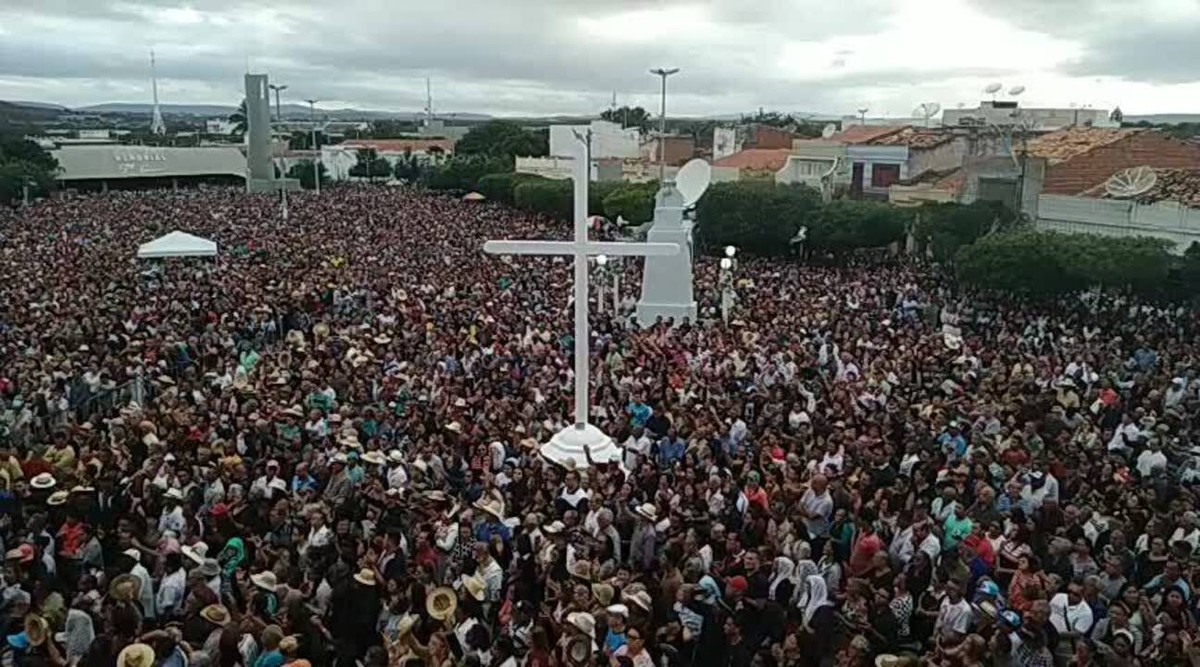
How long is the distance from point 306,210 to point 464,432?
4223cm

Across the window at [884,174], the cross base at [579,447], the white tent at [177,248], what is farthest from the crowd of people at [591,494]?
the window at [884,174]

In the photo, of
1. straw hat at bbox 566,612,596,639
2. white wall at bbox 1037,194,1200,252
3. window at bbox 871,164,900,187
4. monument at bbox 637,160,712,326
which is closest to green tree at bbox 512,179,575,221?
window at bbox 871,164,900,187

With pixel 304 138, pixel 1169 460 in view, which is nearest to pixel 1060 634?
pixel 1169 460

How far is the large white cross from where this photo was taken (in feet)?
37.4

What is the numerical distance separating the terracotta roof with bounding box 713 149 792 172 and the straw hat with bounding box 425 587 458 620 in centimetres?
4820

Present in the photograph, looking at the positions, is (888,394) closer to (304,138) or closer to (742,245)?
(742,245)

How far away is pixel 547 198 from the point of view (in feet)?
163

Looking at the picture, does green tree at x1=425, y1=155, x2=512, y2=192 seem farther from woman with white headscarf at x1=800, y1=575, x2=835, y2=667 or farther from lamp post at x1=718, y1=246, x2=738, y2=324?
woman with white headscarf at x1=800, y1=575, x2=835, y2=667

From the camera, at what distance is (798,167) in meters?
48.7

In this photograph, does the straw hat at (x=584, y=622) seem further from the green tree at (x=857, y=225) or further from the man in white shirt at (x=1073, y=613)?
the green tree at (x=857, y=225)

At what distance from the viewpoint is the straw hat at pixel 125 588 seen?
6812mm

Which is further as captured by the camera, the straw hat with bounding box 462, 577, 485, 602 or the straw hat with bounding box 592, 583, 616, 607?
the straw hat with bounding box 462, 577, 485, 602

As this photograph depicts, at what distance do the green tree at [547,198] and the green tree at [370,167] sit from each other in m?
40.8

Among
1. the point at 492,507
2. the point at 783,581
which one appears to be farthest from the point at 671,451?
the point at 783,581
